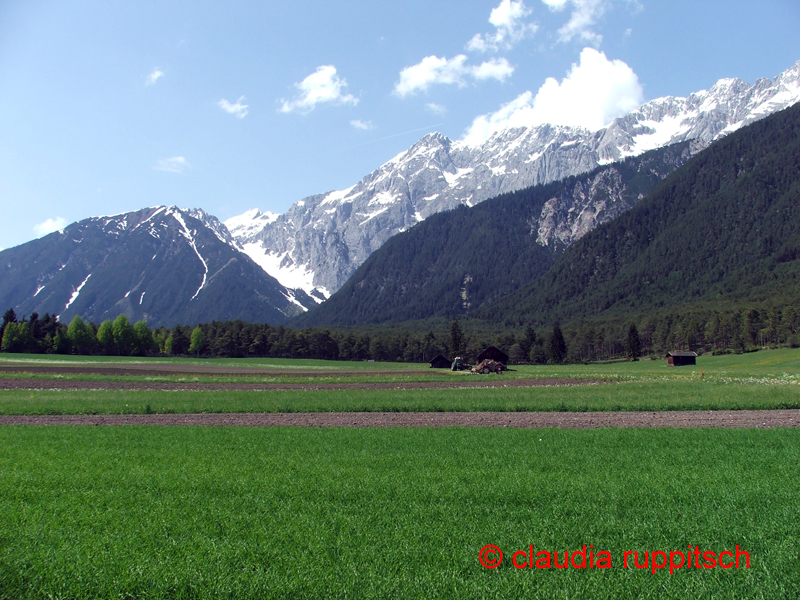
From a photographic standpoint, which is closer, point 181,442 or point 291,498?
point 291,498

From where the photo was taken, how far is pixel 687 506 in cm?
1041

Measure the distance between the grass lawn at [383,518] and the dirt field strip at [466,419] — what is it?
7.51 m

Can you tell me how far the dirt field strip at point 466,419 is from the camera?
80.8 feet

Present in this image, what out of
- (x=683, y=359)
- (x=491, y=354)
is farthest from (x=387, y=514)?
(x=683, y=359)

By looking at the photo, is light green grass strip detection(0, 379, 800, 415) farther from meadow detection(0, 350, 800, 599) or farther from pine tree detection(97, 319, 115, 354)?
pine tree detection(97, 319, 115, 354)

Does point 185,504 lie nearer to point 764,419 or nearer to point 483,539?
point 483,539

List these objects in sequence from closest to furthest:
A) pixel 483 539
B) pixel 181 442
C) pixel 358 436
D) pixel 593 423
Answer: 1. pixel 483 539
2. pixel 181 442
3. pixel 358 436
4. pixel 593 423

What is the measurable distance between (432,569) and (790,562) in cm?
563

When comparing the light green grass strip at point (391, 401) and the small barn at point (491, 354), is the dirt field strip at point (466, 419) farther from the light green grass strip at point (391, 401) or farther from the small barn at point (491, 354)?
the small barn at point (491, 354)

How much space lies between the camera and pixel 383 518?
9.77 m

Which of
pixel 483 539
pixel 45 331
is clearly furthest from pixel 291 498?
pixel 45 331

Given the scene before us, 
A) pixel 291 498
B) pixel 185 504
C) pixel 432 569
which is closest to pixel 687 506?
pixel 432 569

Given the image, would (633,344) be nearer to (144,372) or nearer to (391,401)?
(144,372)

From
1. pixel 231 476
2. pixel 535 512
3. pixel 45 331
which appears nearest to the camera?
pixel 535 512
